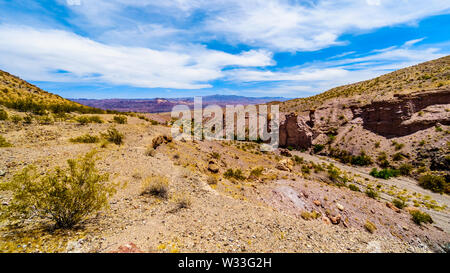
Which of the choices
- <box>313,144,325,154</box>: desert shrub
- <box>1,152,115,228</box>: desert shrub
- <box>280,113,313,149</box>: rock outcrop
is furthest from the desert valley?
<box>280,113,313,149</box>: rock outcrop

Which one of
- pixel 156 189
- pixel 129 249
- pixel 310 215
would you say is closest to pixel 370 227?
pixel 310 215

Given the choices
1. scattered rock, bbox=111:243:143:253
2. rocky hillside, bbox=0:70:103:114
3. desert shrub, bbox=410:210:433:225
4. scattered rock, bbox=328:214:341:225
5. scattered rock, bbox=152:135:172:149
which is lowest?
desert shrub, bbox=410:210:433:225

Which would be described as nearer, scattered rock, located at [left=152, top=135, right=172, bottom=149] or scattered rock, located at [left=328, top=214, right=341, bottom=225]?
scattered rock, located at [left=328, top=214, right=341, bottom=225]

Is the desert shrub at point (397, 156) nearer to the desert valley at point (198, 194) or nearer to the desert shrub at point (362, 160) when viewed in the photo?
the desert valley at point (198, 194)

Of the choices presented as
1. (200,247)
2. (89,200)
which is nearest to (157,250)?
(200,247)

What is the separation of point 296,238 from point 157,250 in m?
3.69

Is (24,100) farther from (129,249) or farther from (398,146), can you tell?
(398,146)

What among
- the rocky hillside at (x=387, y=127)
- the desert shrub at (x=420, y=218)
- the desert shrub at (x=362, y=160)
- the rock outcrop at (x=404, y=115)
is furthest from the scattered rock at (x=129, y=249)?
the rock outcrop at (x=404, y=115)

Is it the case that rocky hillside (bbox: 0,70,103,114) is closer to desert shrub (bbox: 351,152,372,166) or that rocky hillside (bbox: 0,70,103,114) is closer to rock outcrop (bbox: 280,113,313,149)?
rock outcrop (bbox: 280,113,313,149)

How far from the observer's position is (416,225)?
27.1ft

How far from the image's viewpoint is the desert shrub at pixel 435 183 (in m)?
12.4

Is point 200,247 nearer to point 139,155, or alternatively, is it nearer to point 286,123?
point 139,155

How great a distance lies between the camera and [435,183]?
12719 millimetres

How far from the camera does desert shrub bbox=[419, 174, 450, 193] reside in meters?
12.4
